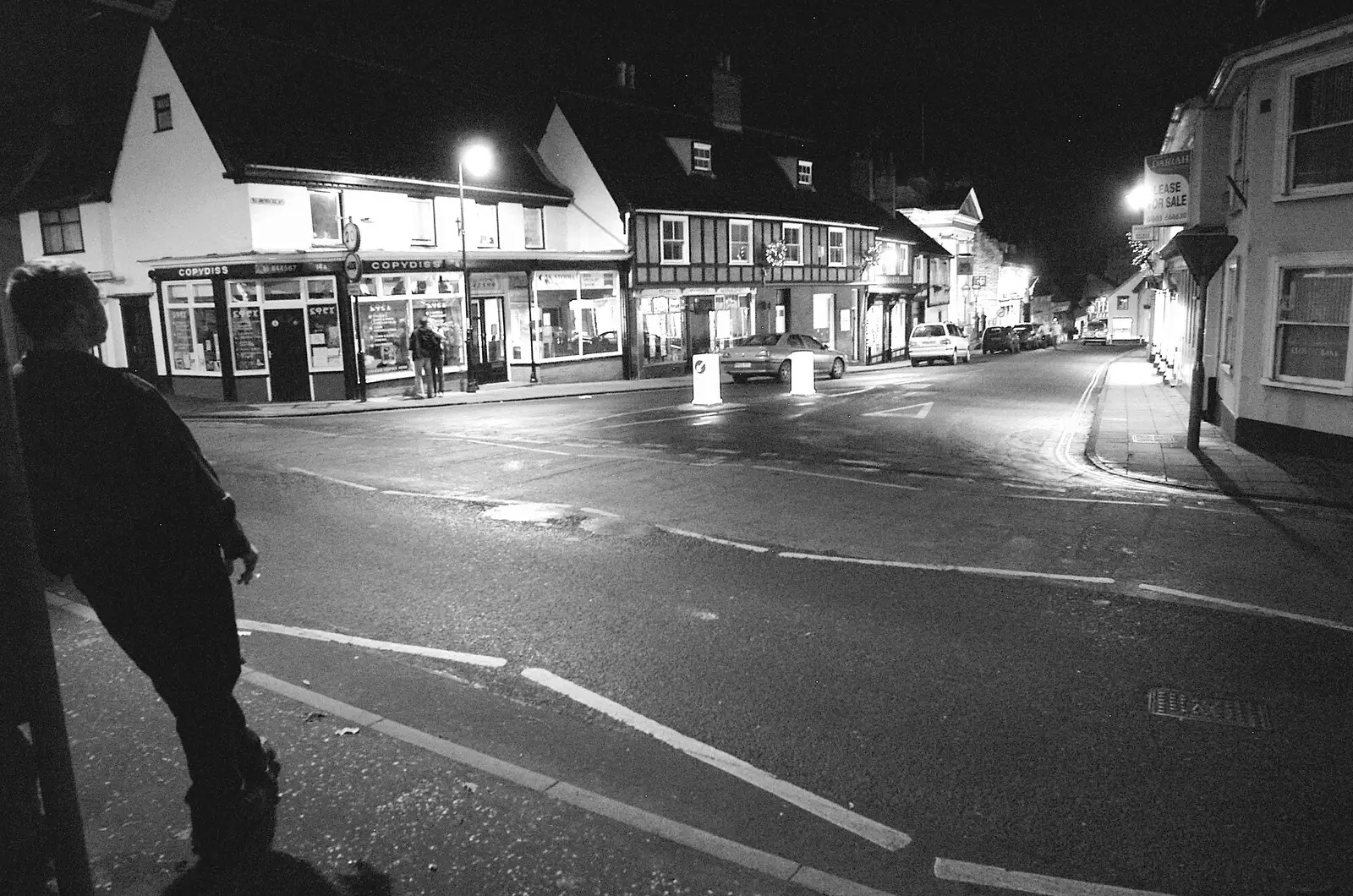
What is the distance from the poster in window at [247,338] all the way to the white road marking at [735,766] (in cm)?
2270

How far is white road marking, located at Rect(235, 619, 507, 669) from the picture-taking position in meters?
5.75

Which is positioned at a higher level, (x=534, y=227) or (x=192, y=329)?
(x=534, y=227)

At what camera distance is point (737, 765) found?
14.5ft

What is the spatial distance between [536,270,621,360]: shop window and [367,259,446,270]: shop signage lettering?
4.68 metres

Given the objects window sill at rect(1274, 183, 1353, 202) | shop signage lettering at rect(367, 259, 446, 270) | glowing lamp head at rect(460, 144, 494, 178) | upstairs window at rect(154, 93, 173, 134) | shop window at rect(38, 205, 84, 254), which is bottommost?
window sill at rect(1274, 183, 1353, 202)

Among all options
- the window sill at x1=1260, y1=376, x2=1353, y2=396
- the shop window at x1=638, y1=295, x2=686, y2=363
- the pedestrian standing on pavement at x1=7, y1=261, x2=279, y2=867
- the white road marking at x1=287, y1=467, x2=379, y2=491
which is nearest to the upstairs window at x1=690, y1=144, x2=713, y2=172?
the shop window at x1=638, y1=295, x2=686, y2=363

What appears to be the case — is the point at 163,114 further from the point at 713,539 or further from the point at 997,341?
the point at 997,341

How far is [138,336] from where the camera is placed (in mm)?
28234

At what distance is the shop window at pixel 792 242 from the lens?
133 ft

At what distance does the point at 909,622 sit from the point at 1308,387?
1074cm

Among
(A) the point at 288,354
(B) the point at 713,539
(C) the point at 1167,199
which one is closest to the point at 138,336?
(A) the point at 288,354

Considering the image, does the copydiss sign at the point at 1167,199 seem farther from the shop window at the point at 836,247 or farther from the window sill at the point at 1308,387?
the shop window at the point at 836,247

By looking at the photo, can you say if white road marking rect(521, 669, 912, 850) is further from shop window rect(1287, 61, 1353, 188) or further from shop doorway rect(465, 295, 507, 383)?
shop doorway rect(465, 295, 507, 383)

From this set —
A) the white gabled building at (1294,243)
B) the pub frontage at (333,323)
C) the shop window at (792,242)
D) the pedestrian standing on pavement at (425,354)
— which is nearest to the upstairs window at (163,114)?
the pub frontage at (333,323)
